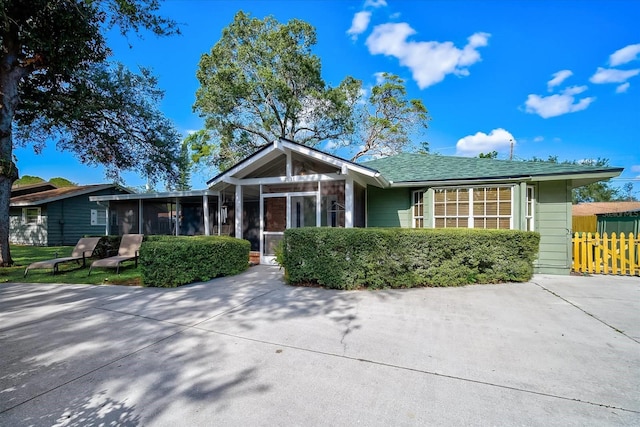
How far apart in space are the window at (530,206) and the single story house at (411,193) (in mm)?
25

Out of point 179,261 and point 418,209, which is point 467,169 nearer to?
point 418,209

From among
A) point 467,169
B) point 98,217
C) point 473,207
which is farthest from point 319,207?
point 98,217

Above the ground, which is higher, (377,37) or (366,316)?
(377,37)

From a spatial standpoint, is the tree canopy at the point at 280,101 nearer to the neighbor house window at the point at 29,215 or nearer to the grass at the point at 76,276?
the neighbor house window at the point at 29,215

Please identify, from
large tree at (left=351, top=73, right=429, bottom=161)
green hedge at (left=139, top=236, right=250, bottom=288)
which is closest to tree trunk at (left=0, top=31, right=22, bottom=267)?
green hedge at (left=139, top=236, right=250, bottom=288)

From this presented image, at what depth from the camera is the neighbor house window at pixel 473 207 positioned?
8758 mm

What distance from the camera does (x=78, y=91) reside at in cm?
1107

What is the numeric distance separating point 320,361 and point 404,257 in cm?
410

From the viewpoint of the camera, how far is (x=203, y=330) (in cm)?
406

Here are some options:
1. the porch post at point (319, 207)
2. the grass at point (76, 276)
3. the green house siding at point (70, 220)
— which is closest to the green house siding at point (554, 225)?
the porch post at point (319, 207)

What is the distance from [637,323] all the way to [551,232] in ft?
16.5

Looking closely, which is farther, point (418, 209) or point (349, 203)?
point (418, 209)

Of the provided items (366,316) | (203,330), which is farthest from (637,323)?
(203,330)

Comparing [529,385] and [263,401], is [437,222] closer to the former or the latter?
[529,385]
